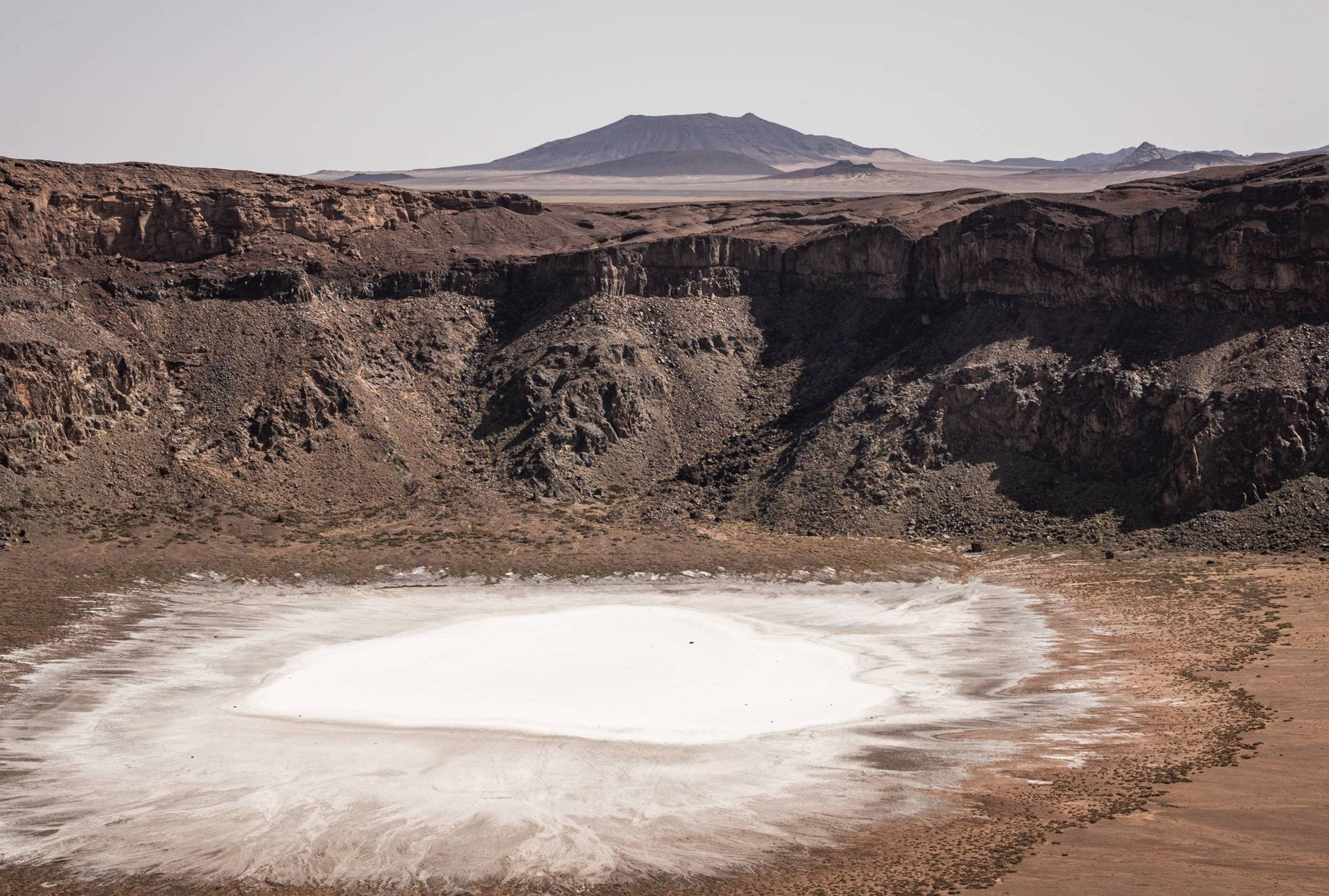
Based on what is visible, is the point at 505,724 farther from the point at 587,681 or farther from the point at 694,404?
the point at 694,404

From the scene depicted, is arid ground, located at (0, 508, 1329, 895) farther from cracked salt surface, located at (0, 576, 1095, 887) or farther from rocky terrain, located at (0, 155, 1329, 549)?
rocky terrain, located at (0, 155, 1329, 549)

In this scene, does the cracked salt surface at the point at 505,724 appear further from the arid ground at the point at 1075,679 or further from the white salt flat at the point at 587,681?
the arid ground at the point at 1075,679

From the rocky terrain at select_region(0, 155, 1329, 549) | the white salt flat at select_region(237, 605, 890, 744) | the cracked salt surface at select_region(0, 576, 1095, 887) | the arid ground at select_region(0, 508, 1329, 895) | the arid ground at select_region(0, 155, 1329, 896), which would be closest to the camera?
the arid ground at select_region(0, 508, 1329, 895)

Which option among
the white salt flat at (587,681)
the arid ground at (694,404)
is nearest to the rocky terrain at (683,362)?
the arid ground at (694,404)

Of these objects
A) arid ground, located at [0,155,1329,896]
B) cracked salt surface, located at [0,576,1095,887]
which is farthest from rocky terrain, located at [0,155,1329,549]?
cracked salt surface, located at [0,576,1095,887]

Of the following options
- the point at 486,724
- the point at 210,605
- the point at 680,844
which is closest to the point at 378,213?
the point at 210,605
